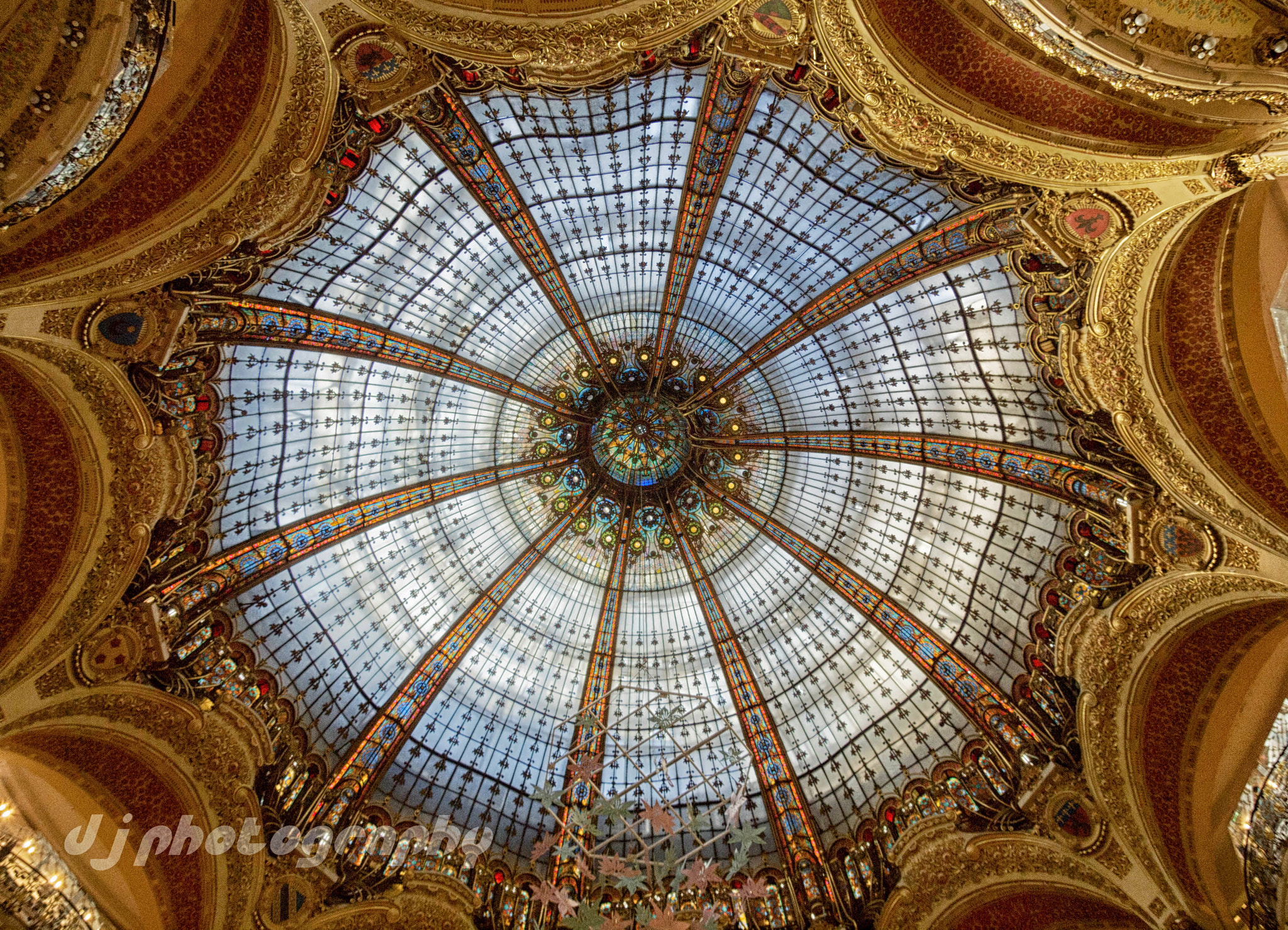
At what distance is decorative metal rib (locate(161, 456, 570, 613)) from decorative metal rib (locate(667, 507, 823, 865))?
542 centimetres

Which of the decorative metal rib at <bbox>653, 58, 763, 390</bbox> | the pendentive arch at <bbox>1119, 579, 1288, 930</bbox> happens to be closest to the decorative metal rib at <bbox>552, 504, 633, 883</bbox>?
the decorative metal rib at <bbox>653, 58, 763, 390</bbox>

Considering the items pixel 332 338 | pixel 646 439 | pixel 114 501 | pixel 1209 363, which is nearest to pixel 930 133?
pixel 1209 363

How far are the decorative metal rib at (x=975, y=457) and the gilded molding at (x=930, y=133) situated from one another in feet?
19.1

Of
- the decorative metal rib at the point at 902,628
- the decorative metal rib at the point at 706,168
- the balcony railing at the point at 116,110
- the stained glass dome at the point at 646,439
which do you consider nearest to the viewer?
the balcony railing at the point at 116,110

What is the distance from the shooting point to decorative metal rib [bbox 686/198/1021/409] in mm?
12312

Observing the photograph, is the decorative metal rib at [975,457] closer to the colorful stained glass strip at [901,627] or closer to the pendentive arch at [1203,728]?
the colorful stained glass strip at [901,627]

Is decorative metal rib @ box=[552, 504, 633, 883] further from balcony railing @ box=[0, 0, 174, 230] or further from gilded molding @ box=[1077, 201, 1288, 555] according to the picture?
balcony railing @ box=[0, 0, 174, 230]

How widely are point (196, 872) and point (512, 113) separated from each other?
16.2m

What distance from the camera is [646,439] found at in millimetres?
20016

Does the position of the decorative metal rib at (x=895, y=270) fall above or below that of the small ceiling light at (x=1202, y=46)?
above

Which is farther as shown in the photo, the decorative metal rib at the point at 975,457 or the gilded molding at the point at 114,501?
the decorative metal rib at the point at 975,457

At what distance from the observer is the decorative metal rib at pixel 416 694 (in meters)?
15.7

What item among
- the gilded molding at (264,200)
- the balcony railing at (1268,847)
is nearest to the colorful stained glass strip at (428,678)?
the gilded molding at (264,200)

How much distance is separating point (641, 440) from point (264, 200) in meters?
11.8
